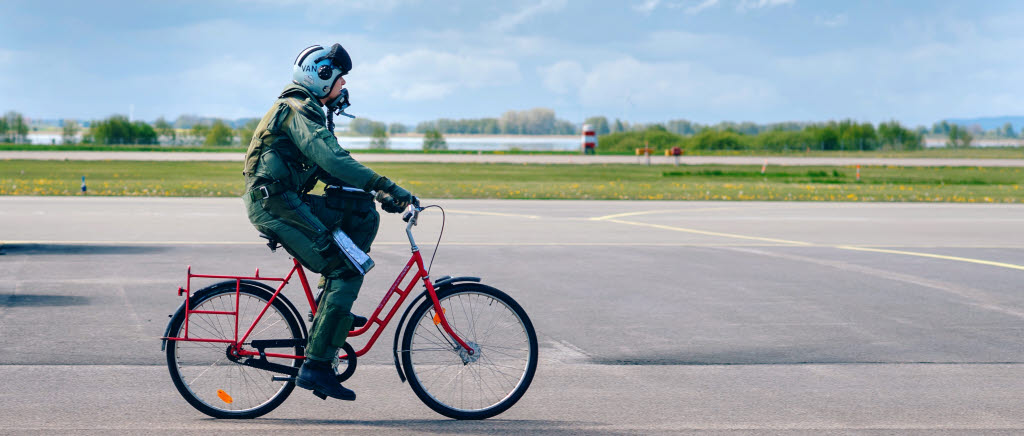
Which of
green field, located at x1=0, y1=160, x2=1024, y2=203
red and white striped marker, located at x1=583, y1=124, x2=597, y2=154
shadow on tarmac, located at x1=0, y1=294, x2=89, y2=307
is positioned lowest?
shadow on tarmac, located at x1=0, y1=294, x2=89, y2=307

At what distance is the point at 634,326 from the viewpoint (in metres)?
8.00

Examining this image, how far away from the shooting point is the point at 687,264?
38.9 ft

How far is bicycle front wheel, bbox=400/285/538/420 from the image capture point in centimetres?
518

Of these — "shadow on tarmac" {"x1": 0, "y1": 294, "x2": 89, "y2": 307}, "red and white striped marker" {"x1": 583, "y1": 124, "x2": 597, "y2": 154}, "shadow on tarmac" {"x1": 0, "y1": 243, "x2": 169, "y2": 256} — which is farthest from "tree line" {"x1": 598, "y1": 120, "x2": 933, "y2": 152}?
"shadow on tarmac" {"x1": 0, "y1": 294, "x2": 89, "y2": 307}

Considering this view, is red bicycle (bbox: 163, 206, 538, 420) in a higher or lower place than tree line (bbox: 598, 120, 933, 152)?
lower

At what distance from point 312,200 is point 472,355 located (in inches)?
47.7

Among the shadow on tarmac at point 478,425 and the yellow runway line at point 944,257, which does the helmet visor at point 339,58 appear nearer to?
the shadow on tarmac at point 478,425

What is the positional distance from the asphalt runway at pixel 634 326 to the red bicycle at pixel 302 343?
0.47 ft

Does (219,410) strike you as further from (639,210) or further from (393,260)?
(639,210)

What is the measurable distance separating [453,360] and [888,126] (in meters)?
85.7

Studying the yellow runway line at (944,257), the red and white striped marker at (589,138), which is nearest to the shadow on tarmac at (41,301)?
the yellow runway line at (944,257)

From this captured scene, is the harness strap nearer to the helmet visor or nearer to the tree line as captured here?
the helmet visor

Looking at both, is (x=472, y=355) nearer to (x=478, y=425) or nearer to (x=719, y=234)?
(x=478, y=425)

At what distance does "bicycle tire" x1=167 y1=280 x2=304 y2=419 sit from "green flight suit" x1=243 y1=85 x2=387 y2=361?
0.91 feet
